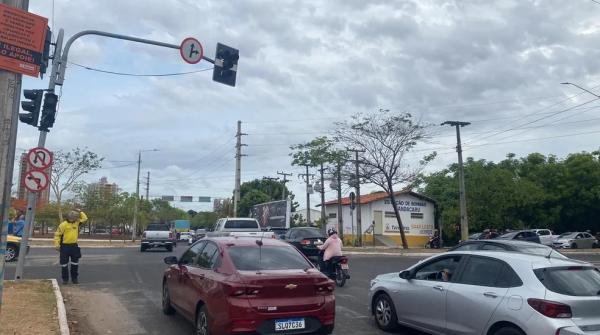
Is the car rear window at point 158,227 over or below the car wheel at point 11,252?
over

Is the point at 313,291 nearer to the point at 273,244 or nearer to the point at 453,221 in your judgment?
the point at 273,244

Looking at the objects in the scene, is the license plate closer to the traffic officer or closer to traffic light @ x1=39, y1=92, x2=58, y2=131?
the traffic officer

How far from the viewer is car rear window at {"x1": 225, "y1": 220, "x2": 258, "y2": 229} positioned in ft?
85.2

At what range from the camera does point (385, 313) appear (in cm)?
923

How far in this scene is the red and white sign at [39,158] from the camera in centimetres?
1164

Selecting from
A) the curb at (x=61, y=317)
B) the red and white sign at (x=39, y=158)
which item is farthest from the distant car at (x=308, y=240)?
the red and white sign at (x=39, y=158)

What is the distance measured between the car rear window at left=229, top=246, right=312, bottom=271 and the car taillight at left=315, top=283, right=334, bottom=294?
1.73 feet

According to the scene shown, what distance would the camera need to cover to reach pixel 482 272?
762cm

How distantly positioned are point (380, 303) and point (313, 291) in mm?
2454

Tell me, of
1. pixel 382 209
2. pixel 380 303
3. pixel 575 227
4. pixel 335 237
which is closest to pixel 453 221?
pixel 382 209

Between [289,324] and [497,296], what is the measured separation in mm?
2688

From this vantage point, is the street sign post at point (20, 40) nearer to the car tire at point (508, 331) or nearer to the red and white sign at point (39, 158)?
the red and white sign at point (39, 158)

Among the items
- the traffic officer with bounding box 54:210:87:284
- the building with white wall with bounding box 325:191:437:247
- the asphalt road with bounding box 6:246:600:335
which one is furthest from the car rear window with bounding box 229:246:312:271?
the building with white wall with bounding box 325:191:437:247

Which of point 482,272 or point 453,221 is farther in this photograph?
point 453,221
